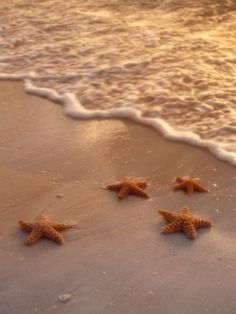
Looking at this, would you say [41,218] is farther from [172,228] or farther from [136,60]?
[136,60]

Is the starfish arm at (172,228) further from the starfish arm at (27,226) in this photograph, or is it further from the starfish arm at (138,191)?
the starfish arm at (27,226)

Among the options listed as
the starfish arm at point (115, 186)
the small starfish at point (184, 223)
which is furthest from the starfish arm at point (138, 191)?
the small starfish at point (184, 223)

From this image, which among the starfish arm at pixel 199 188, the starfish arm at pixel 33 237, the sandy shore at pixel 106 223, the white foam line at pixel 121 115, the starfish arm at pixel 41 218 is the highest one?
the starfish arm at pixel 41 218

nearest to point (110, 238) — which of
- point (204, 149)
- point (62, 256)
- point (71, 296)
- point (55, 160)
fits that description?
point (62, 256)

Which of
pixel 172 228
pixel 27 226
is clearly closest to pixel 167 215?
pixel 172 228

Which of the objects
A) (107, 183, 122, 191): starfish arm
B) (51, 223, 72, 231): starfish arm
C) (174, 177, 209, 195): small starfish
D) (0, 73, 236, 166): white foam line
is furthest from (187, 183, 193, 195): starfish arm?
(51, 223, 72, 231): starfish arm

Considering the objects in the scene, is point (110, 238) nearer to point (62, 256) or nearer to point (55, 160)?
point (62, 256)
